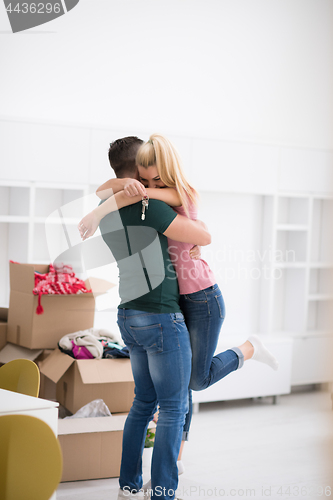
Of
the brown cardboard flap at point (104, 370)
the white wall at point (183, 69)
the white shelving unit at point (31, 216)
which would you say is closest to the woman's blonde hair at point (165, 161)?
the brown cardboard flap at point (104, 370)

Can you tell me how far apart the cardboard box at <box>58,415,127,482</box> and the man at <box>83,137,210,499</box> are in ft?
2.14

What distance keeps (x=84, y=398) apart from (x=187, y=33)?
9.38 ft

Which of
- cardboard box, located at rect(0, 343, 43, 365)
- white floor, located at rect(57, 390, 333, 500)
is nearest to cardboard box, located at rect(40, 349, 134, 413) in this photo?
cardboard box, located at rect(0, 343, 43, 365)

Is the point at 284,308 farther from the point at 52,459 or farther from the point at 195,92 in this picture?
the point at 52,459

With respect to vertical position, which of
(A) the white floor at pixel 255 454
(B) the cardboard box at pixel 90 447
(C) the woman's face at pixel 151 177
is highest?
(C) the woman's face at pixel 151 177

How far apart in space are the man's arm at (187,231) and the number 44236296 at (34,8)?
8.17 feet

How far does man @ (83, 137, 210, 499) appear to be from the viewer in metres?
1.87

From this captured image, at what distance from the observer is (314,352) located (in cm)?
438

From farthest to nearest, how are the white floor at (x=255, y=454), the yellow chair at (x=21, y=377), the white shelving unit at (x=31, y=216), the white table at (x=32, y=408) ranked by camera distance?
the white shelving unit at (x=31, y=216) < the white floor at (x=255, y=454) < the yellow chair at (x=21, y=377) < the white table at (x=32, y=408)

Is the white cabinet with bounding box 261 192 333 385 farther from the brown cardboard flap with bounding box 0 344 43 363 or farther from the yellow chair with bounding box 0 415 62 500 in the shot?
the yellow chair with bounding box 0 415 62 500

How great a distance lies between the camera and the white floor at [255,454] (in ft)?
7.98

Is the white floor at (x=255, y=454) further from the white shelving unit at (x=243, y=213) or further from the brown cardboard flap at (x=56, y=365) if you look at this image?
the brown cardboard flap at (x=56, y=365)

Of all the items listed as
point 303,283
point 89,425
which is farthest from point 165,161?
point 303,283

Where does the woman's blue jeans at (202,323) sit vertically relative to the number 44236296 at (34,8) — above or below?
below
